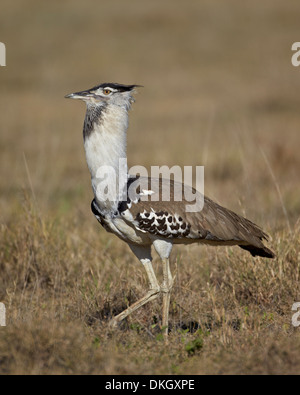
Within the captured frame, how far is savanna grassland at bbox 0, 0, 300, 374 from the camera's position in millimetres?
2973

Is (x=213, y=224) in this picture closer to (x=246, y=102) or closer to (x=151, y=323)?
(x=151, y=323)

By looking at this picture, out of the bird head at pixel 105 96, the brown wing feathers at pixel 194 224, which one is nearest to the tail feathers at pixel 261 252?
the brown wing feathers at pixel 194 224

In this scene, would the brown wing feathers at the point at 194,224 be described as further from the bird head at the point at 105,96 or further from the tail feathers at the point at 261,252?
the bird head at the point at 105,96

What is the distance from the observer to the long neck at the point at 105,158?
3264 millimetres

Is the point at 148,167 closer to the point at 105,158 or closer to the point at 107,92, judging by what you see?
the point at 107,92

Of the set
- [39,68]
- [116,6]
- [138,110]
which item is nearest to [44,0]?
[116,6]

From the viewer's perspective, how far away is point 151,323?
11.8 feet

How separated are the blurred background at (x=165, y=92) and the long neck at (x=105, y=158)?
1.07 m

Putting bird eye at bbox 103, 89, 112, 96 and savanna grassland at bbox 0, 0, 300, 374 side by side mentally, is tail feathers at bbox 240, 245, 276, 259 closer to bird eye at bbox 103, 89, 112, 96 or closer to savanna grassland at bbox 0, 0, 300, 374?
savanna grassland at bbox 0, 0, 300, 374

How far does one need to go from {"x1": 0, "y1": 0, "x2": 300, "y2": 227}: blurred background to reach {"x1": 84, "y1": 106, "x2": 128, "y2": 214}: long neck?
42.2 inches

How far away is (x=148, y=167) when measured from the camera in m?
7.76

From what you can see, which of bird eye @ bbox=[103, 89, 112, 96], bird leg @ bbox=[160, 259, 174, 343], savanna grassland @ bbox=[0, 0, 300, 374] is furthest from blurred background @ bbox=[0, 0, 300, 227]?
bird eye @ bbox=[103, 89, 112, 96]
